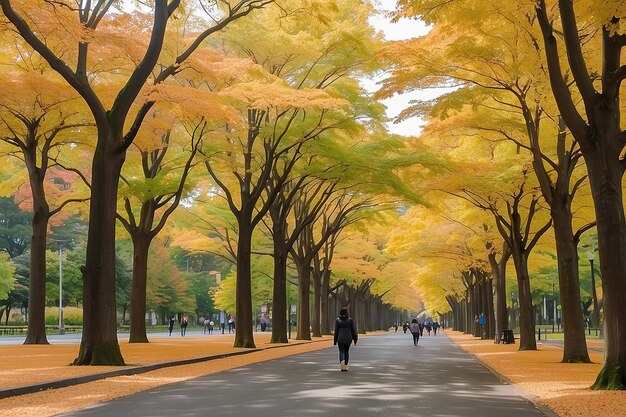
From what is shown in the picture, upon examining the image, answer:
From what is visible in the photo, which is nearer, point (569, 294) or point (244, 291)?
point (569, 294)

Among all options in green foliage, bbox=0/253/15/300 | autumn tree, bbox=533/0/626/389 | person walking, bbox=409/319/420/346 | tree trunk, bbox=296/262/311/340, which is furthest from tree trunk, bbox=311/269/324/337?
autumn tree, bbox=533/0/626/389

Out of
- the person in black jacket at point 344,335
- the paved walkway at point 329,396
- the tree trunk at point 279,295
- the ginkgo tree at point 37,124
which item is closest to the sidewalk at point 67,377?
the paved walkway at point 329,396

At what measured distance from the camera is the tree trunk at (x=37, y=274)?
113 ft

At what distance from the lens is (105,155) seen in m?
20.7

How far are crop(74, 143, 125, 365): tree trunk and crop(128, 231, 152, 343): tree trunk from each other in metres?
18.4

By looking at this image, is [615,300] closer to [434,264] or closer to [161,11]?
[161,11]

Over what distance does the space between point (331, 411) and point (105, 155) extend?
459 inches

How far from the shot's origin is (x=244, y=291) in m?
33.5

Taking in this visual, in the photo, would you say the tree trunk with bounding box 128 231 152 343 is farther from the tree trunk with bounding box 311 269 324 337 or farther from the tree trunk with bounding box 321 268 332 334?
the tree trunk with bounding box 321 268 332 334

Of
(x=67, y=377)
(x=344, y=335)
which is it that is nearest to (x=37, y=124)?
(x=344, y=335)

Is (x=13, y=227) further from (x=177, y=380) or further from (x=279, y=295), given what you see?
(x=177, y=380)

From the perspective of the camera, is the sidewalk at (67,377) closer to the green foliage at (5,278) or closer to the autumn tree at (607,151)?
the autumn tree at (607,151)

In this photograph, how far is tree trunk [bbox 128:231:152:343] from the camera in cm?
3891

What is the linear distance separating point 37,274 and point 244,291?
8801 mm
